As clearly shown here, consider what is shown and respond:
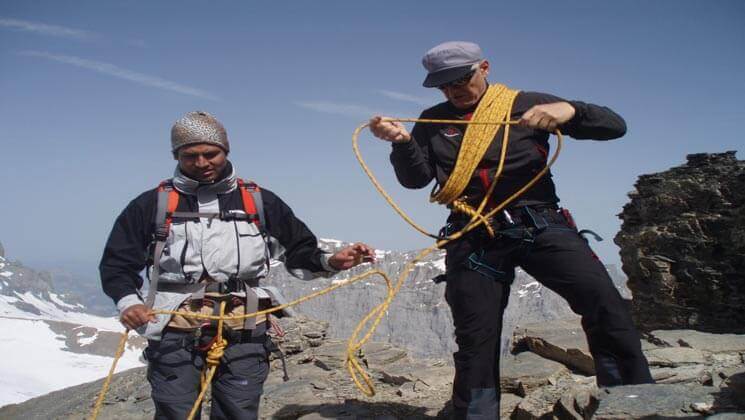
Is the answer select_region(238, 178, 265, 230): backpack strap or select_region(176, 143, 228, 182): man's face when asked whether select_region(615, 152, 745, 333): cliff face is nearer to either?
select_region(238, 178, 265, 230): backpack strap

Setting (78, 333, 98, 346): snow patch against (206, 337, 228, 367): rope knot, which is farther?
(78, 333, 98, 346): snow patch

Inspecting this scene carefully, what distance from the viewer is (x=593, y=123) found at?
3.87m

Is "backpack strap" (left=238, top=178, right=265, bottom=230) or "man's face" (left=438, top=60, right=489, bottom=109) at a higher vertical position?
"man's face" (left=438, top=60, right=489, bottom=109)

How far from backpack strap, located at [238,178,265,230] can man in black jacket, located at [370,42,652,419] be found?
1004mm

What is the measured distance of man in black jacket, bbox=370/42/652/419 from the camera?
3.63 metres

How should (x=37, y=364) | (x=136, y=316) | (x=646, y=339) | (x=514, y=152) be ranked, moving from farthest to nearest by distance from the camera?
(x=37, y=364)
(x=646, y=339)
(x=514, y=152)
(x=136, y=316)

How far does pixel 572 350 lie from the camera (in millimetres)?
6844

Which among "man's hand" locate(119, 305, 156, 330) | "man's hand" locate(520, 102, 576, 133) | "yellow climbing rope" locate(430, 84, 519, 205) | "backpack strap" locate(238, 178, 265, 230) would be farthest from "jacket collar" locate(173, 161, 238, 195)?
"man's hand" locate(520, 102, 576, 133)

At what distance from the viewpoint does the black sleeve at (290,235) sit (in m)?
4.12

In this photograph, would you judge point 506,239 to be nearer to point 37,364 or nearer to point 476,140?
point 476,140

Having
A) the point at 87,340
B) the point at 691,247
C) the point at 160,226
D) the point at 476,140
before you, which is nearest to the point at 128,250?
the point at 160,226

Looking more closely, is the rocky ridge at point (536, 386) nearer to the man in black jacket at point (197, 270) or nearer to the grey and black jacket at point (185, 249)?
the man in black jacket at point (197, 270)

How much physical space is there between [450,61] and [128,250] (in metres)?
2.69

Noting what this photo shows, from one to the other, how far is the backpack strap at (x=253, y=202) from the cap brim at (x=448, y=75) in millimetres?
1518
